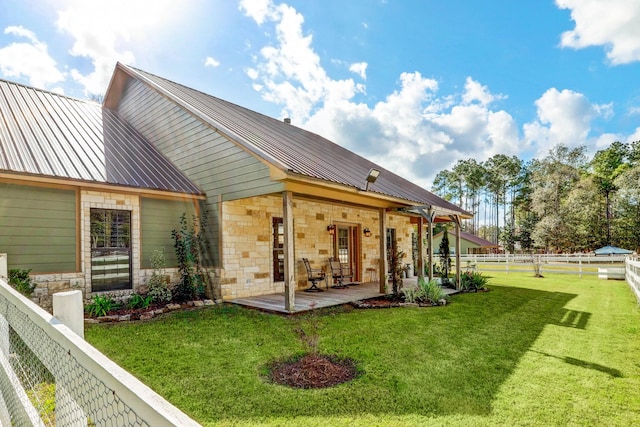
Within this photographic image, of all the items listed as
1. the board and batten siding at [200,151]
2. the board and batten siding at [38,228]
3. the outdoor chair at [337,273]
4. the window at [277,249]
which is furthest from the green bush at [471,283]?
the board and batten siding at [38,228]

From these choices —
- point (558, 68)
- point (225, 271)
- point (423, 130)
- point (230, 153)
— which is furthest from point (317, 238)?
point (558, 68)

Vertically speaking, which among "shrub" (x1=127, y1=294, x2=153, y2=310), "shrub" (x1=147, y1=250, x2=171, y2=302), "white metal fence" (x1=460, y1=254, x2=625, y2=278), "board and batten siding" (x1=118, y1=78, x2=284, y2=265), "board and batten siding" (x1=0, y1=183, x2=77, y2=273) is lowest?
"white metal fence" (x1=460, y1=254, x2=625, y2=278)

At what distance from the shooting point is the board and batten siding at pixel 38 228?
6523 millimetres

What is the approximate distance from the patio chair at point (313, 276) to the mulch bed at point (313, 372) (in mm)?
5563

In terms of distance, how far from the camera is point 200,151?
9094 millimetres

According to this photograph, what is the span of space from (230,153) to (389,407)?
644 cm

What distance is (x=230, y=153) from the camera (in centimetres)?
814

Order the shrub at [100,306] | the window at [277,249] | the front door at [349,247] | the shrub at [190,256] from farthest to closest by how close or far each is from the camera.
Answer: the front door at [349,247] < the window at [277,249] < the shrub at [190,256] < the shrub at [100,306]

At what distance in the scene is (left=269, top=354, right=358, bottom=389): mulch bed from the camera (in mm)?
3879

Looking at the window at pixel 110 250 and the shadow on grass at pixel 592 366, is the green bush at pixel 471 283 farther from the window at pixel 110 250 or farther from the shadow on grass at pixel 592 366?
the window at pixel 110 250

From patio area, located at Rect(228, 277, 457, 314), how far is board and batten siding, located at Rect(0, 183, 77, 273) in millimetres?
3636

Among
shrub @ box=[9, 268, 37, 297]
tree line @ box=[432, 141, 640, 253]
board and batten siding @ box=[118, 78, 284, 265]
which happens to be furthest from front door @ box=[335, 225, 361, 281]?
tree line @ box=[432, 141, 640, 253]

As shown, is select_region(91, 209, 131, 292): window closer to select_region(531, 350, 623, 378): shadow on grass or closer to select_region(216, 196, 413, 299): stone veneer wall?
select_region(216, 196, 413, 299): stone veneer wall

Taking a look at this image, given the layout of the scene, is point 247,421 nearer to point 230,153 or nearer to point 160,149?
point 230,153
